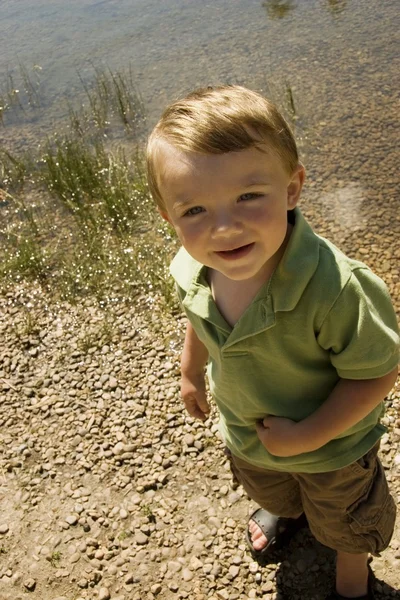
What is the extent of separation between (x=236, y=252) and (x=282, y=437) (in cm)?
66

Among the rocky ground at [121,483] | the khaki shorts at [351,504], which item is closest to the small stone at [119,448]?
the rocky ground at [121,483]

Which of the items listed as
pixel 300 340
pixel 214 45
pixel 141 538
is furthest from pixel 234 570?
pixel 214 45

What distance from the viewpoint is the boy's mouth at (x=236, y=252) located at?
181 cm

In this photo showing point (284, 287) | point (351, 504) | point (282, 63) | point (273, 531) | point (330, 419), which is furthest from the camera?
point (282, 63)

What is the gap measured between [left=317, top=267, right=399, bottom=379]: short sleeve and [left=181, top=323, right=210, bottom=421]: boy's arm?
819mm

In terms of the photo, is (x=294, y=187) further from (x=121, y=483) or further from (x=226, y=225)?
(x=121, y=483)

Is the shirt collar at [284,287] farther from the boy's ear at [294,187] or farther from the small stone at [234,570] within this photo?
the small stone at [234,570]

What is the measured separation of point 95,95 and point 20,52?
294 cm

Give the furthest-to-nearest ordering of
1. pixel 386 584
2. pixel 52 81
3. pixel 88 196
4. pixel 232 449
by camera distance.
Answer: pixel 52 81 < pixel 88 196 < pixel 386 584 < pixel 232 449

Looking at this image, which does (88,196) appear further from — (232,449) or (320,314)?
(320,314)

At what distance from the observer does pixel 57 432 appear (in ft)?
12.8

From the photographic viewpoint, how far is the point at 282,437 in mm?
2059

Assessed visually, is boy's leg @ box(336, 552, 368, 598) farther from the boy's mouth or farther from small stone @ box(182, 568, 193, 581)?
the boy's mouth

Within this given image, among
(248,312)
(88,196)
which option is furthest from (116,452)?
(88,196)
